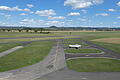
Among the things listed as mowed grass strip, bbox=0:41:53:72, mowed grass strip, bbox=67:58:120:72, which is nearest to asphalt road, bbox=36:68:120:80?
mowed grass strip, bbox=67:58:120:72

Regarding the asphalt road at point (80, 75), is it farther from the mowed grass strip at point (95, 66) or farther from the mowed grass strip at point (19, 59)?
the mowed grass strip at point (19, 59)

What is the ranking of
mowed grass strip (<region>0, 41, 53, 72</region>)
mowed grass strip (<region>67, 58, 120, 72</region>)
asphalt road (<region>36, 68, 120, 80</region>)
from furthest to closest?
mowed grass strip (<region>0, 41, 53, 72</region>) → mowed grass strip (<region>67, 58, 120, 72</region>) → asphalt road (<region>36, 68, 120, 80</region>)

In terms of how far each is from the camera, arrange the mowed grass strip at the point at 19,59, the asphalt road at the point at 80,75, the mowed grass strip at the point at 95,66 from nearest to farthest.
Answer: the asphalt road at the point at 80,75
the mowed grass strip at the point at 95,66
the mowed grass strip at the point at 19,59

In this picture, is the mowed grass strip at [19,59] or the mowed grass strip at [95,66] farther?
the mowed grass strip at [19,59]

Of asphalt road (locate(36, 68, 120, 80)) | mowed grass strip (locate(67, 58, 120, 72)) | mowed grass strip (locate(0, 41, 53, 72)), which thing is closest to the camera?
asphalt road (locate(36, 68, 120, 80))

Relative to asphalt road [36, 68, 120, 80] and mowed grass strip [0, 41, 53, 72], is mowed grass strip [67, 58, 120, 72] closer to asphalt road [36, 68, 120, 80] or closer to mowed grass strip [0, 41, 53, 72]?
asphalt road [36, 68, 120, 80]

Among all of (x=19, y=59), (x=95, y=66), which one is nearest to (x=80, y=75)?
(x=95, y=66)

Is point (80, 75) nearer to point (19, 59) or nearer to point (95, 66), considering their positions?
point (95, 66)

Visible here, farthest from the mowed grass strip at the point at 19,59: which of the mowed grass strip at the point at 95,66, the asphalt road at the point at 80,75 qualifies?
the mowed grass strip at the point at 95,66

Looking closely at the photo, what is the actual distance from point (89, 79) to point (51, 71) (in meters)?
6.08

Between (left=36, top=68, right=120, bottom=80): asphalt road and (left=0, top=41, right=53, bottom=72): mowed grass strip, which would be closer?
(left=36, top=68, right=120, bottom=80): asphalt road

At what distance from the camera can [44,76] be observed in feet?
58.4

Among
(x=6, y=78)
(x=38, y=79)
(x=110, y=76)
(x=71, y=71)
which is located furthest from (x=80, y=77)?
(x=6, y=78)

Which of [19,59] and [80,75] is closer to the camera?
[80,75]
